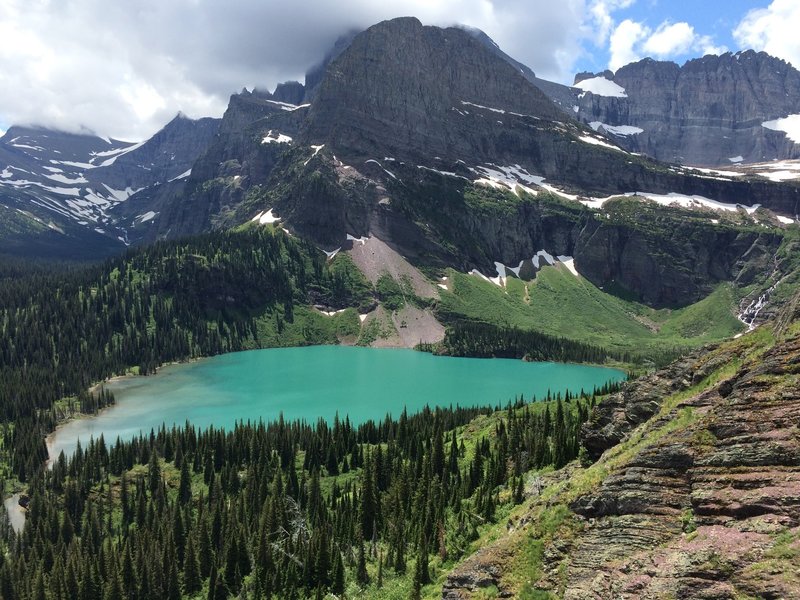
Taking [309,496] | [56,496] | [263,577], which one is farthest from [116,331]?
[263,577]

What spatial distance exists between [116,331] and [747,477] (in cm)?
20297

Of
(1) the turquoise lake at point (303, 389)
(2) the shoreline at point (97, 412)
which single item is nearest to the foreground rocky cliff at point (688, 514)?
(1) the turquoise lake at point (303, 389)

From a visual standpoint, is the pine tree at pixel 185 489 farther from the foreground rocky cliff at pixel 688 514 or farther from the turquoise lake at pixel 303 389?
the foreground rocky cliff at pixel 688 514

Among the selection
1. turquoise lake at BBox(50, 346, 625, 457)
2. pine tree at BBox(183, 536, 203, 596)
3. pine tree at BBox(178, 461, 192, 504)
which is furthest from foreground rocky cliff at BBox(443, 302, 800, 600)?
turquoise lake at BBox(50, 346, 625, 457)

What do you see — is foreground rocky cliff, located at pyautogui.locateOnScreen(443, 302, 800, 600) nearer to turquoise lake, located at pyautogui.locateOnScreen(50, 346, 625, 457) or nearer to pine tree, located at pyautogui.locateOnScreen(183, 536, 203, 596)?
pine tree, located at pyautogui.locateOnScreen(183, 536, 203, 596)

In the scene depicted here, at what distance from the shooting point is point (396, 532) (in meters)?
53.2

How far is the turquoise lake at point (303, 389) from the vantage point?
405 feet

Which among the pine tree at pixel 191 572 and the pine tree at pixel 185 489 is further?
the pine tree at pixel 185 489

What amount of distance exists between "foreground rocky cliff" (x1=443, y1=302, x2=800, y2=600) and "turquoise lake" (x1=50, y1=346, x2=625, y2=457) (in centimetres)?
9404

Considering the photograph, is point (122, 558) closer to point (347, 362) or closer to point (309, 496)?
point (309, 496)

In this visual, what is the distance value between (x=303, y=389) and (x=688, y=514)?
134116 mm

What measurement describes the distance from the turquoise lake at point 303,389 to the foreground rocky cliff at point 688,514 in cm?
9404

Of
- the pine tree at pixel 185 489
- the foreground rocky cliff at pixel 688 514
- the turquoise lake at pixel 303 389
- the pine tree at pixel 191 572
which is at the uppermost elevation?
the foreground rocky cliff at pixel 688 514

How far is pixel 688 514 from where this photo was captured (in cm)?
2238
